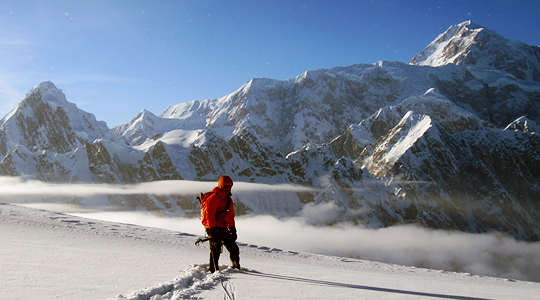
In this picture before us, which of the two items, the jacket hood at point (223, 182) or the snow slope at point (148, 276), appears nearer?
the snow slope at point (148, 276)

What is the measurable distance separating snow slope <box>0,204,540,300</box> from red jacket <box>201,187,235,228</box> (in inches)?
41.8

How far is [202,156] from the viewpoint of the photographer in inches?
7323

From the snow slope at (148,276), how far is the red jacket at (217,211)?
1.06 metres

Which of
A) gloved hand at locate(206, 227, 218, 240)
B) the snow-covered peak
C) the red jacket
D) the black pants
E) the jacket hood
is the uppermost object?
the snow-covered peak

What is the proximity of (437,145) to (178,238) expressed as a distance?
213 metres

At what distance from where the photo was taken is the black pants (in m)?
7.35

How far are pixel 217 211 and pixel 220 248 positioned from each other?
851 millimetres

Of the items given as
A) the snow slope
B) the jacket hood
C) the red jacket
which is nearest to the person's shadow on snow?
the snow slope

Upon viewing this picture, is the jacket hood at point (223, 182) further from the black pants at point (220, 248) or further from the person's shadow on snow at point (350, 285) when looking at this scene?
the person's shadow on snow at point (350, 285)

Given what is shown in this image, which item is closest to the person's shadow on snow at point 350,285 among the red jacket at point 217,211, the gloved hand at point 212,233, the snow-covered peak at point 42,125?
the gloved hand at point 212,233

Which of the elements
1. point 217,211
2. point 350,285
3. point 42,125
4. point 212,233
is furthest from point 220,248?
point 42,125

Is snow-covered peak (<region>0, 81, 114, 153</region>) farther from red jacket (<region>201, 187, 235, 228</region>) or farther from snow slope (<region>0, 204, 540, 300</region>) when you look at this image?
red jacket (<region>201, 187, 235, 228</region>)

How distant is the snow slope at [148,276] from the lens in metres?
5.11

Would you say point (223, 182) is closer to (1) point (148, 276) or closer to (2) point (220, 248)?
(2) point (220, 248)
